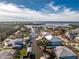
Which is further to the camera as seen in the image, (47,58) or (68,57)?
(47,58)

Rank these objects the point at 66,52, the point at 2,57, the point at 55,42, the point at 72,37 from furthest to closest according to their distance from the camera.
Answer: the point at 72,37 → the point at 55,42 → the point at 66,52 → the point at 2,57

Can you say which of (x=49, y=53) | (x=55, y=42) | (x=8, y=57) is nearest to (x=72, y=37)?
(x=55, y=42)

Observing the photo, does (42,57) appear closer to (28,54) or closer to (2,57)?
(28,54)

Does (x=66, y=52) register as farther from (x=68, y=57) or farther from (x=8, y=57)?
(x=8, y=57)

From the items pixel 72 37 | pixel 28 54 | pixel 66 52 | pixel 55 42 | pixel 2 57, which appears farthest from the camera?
pixel 72 37

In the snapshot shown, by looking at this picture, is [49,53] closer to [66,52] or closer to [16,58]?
[66,52]

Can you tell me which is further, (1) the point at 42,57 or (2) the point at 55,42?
(2) the point at 55,42

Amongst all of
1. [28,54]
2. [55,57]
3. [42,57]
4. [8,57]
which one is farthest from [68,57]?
[8,57]

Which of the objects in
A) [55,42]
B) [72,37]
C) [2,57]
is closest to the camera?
[2,57]

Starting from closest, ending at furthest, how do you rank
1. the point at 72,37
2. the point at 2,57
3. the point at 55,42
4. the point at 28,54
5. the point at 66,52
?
the point at 2,57 → the point at 66,52 → the point at 28,54 → the point at 55,42 → the point at 72,37
